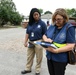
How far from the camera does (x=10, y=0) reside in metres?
55.7

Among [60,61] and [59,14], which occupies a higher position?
[59,14]

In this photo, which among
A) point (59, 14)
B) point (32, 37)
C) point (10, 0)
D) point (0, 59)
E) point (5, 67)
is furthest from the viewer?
point (10, 0)

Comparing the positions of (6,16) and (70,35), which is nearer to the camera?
(70,35)

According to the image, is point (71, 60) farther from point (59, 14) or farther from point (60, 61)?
point (59, 14)

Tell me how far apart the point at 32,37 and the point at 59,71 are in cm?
216

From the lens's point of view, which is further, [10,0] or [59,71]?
[10,0]

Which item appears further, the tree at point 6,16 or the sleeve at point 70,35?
the tree at point 6,16

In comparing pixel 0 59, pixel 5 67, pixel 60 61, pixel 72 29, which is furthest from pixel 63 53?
pixel 0 59

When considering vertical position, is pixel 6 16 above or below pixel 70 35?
below

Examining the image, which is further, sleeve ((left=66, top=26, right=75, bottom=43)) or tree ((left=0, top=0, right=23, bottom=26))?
tree ((left=0, top=0, right=23, bottom=26))

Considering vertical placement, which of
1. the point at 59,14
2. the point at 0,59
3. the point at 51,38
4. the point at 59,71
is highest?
the point at 59,14

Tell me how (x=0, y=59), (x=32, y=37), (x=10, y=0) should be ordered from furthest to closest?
(x=10, y=0), (x=0, y=59), (x=32, y=37)

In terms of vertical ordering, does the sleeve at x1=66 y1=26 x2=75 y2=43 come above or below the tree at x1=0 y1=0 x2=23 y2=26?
above

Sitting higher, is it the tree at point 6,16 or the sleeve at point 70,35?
the sleeve at point 70,35
